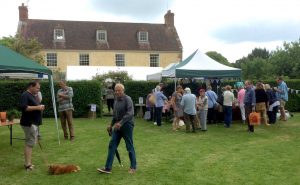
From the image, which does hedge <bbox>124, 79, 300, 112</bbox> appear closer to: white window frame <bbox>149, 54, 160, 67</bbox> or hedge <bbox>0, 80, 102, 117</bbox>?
hedge <bbox>0, 80, 102, 117</bbox>

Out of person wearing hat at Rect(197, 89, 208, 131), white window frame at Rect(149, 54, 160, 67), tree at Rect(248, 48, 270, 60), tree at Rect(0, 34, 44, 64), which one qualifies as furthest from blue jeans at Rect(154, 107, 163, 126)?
tree at Rect(248, 48, 270, 60)

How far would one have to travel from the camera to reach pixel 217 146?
34.9 feet

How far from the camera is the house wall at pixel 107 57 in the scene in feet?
121

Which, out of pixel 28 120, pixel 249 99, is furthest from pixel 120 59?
pixel 28 120

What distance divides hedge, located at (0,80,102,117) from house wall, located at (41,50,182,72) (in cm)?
1754

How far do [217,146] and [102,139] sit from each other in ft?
11.3

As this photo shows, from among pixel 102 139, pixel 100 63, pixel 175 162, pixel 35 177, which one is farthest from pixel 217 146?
pixel 100 63

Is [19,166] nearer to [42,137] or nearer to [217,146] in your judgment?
[42,137]

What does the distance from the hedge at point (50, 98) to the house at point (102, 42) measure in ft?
57.5

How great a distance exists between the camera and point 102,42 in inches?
1497

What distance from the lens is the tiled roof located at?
37.0 m

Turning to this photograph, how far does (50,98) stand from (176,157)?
1134 centimetres

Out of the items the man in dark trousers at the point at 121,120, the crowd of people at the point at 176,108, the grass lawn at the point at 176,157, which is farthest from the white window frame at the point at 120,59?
the man in dark trousers at the point at 121,120

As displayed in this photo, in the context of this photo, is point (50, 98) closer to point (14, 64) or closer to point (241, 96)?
point (241, 96)
